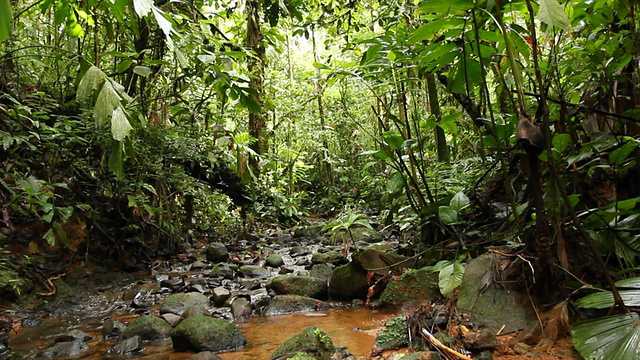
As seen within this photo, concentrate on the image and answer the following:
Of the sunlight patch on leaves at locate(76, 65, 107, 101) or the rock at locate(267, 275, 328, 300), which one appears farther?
the rock at locate(267, 275, 328, 300)

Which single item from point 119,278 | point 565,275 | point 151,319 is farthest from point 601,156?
point 119,278

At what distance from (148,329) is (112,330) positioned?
33 cm

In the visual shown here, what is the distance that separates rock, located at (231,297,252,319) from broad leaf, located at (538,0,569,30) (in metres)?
3.04

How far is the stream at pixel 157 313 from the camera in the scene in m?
2.71

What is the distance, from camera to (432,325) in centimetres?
214

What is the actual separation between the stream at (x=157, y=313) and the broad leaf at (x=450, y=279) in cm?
54

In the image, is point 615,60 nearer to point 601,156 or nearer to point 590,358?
point 601,156

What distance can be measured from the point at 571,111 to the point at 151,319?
3.20 metres

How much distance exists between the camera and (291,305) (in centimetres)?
355

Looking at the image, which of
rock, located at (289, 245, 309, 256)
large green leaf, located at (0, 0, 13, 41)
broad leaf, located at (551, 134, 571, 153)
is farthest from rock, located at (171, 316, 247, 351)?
rock, located at (289, 245, 309, 256)

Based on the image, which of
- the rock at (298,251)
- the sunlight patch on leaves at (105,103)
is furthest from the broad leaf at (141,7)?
the rock at (298,251)

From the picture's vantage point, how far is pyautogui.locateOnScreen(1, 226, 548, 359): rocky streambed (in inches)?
87.6

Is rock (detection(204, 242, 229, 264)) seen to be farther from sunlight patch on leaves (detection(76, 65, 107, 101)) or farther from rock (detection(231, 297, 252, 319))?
sunlight patch on leaves (detection(76, 65, 107, 101))

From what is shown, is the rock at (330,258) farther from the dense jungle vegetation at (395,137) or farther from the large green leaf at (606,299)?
the large green leaf at (606,299)
